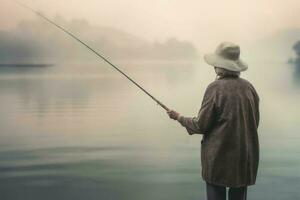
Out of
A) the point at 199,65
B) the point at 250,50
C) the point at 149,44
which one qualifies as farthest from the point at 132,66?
the point at 250,50

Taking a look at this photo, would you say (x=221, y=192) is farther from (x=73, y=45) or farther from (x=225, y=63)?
(x=73, y=45)

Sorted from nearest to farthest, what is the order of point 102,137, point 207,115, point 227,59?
point 207,115 → point 227,59 → point 102,137

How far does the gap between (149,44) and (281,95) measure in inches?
37.9

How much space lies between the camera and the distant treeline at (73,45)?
152 inches

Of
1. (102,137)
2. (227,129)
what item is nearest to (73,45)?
(102,137)

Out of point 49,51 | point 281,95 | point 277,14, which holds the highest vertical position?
point 277,14

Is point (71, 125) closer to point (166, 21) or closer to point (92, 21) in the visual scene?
point (92, 21)

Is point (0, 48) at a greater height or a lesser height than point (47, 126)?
greater

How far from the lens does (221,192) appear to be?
9.63ft

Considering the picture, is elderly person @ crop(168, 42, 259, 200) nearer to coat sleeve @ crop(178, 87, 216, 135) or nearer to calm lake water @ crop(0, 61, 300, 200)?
coat sleeve @ crop(178, 87, 216, 135)

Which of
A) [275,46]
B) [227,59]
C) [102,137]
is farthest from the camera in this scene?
[275,46]

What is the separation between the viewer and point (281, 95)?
4.00 m

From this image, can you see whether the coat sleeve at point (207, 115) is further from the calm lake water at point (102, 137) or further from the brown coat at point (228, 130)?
the calm lake water at point (102, 137)

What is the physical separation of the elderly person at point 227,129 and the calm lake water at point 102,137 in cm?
99
